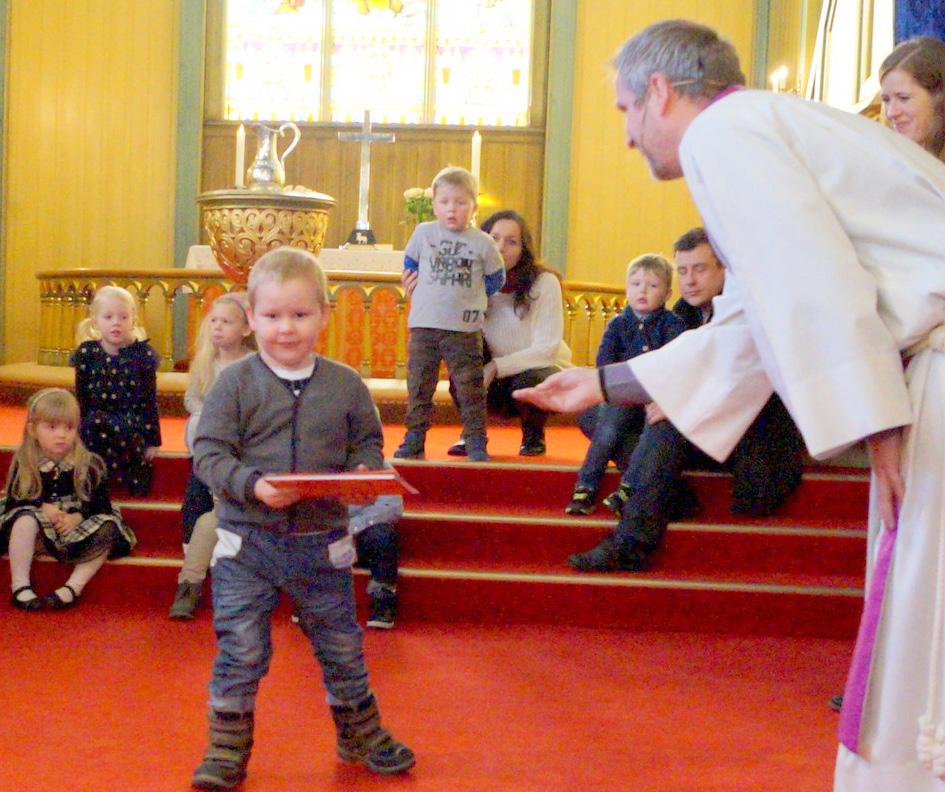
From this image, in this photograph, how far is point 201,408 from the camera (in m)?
4.27

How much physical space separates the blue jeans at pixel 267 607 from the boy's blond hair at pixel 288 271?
20.5 inches

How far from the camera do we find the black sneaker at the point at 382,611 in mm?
4133

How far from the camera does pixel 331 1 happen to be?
1141 cm

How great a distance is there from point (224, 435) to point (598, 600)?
6.42 feet

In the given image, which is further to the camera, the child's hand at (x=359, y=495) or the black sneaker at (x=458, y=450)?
the black sneaker at (x=458, y=450)

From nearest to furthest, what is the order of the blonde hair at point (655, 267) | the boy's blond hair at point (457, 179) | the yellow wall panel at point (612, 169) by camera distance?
the blonde hair at point (655, 267) → the boy's blond hair at point (457, 179) → the yellow wall panel at point (612, 169)

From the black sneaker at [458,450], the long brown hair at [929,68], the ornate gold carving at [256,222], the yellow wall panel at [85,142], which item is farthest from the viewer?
the yellow wall panel at [85,142]

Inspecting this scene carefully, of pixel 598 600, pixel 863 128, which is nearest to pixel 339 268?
pixel 598 600

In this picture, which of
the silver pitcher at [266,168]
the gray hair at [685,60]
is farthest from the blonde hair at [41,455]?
the silver pitcher at [266,168]

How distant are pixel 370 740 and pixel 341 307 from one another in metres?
5.14

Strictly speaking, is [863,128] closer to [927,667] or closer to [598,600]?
[927,667]

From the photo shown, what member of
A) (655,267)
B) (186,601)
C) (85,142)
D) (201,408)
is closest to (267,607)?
(186,601)

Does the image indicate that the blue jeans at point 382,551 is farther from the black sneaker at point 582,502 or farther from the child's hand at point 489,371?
the child's hand at point 489,371

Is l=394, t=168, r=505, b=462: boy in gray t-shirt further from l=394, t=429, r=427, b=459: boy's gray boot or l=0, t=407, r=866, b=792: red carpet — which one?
l=0, t=407, r=866, b=792: red carpet
